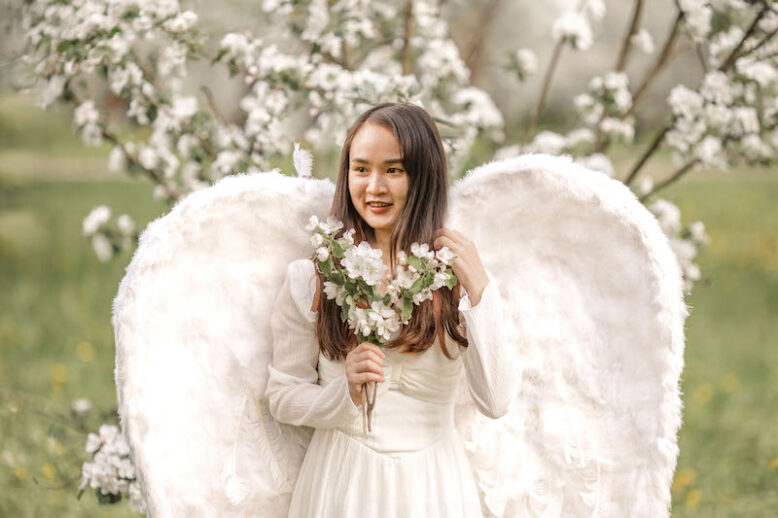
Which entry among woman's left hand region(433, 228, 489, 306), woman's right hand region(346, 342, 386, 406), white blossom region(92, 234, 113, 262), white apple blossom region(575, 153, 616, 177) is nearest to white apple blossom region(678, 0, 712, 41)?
white apple blossom region(575, 153, 616, 177)

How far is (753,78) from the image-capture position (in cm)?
291

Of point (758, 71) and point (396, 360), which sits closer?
point (396, 360)

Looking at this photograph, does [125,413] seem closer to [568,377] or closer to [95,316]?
[568,377]

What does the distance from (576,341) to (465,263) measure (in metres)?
0.45

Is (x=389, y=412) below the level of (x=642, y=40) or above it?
below

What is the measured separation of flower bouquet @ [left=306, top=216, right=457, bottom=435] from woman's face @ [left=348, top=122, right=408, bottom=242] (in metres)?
0.22

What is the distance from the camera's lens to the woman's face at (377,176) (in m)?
1.96

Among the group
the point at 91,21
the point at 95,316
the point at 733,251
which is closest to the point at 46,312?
the point at 95,316

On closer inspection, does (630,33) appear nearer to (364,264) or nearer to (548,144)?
(548,144)

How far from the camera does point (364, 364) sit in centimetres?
180

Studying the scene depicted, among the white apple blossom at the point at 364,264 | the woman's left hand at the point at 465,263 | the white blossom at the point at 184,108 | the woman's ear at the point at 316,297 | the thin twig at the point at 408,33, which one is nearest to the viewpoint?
the white apple blossom at the point at 364,264

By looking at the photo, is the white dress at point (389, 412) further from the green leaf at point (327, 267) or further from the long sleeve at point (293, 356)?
the green leaf at point (327, 267)

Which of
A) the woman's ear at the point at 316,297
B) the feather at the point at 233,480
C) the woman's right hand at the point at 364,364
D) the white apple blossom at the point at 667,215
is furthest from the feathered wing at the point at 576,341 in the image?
the white apple blossom at the point at 667,215

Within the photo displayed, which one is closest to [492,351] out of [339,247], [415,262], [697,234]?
[415,262]
